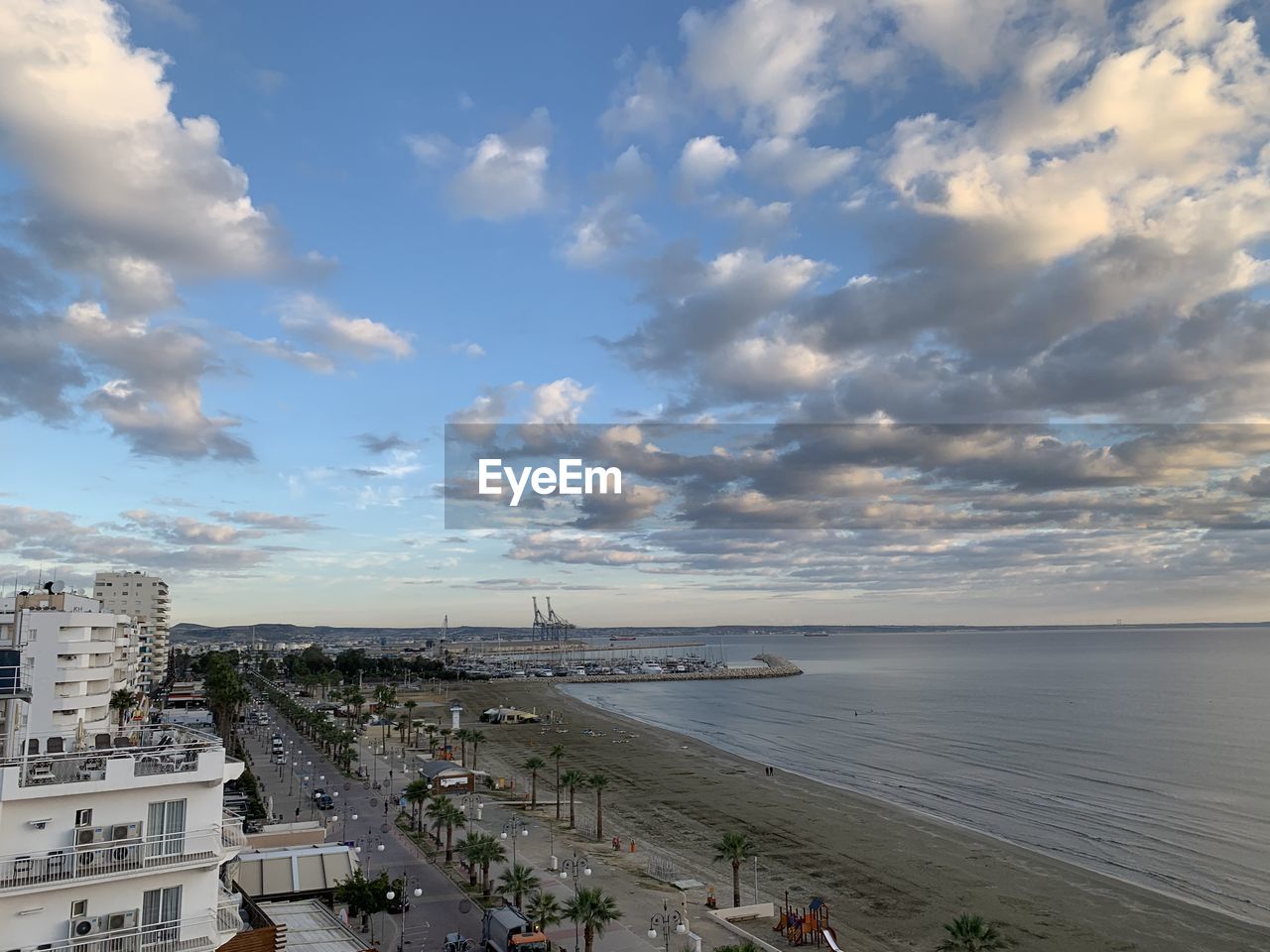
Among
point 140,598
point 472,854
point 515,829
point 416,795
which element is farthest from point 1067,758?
point 140,598

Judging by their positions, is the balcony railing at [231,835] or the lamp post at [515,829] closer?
the balcony railing at [231,835]

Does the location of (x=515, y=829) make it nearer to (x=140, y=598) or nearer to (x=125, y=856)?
(x=125, y=856)

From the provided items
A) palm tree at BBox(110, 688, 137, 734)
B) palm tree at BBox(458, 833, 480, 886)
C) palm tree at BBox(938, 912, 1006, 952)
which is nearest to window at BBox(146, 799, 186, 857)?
palm tree at BBox(458, 833, 480, 886)

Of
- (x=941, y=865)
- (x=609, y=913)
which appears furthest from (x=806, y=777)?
(x=609, y=913)

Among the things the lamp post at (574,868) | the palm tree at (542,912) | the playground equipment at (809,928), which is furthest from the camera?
the lamp post at (574,868)

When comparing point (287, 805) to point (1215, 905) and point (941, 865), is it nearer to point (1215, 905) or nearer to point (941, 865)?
point (941, 865)

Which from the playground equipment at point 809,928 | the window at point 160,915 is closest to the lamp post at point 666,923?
the playground equipment at point 809,928

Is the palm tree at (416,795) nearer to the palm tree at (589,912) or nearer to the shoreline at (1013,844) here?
the palm tree at (589,912)

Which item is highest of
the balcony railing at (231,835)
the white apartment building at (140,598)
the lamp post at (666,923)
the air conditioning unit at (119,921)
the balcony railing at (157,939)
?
the white apartment building at (140,598)
